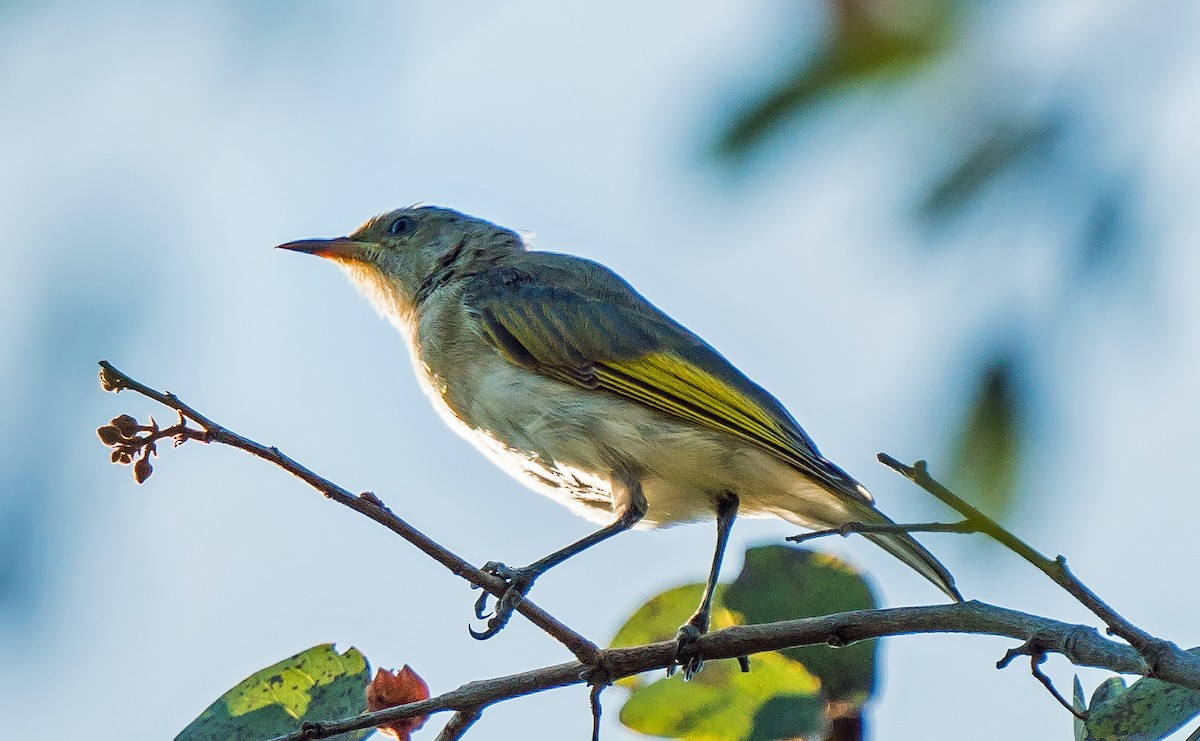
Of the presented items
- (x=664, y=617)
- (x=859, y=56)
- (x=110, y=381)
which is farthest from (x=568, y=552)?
(x=859, y=56)

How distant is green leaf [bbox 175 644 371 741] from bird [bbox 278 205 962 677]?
0.79 m

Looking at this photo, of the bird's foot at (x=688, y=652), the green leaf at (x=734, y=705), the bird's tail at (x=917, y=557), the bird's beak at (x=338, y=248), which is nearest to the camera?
the green leaf at (x=734, y=705)

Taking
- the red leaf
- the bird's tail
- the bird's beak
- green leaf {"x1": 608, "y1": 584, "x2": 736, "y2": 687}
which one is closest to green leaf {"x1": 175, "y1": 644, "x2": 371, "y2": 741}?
the red leaf

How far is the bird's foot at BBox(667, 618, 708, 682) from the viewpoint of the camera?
2.94m

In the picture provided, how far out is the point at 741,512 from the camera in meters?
4.33

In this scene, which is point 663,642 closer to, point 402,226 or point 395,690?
point 395,690

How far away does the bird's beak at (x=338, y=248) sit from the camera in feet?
18.4

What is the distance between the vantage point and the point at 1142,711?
2264 mm

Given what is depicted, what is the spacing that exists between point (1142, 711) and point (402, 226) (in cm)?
423

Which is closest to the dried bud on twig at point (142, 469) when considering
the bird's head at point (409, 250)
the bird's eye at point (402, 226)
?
the bird's head at point (409, 250)

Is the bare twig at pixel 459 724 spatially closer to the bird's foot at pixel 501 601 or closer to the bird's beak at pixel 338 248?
the bird's foot at pixel 501 601

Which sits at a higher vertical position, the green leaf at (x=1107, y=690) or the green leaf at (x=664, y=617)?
the green leaf at (x=664, y=617)

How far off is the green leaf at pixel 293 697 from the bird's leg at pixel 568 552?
75 cm

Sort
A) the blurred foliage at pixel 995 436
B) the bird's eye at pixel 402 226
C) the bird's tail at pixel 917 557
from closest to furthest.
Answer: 1. the blurred foliage at pixel 995 436
2. the bird's tail at pixel 917 557
3. the bird's eye at pixel 402 226
